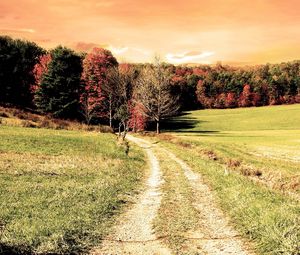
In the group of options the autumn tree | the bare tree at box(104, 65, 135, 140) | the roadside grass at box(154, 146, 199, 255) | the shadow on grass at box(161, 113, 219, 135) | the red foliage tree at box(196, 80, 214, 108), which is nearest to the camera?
the roadside grass at box(154, 146, 199, 255)

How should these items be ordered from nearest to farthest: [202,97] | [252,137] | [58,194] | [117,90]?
[58,194] < [252,137] < [117,90] < [202,97]

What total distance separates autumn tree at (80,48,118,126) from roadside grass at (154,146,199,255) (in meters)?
53.0

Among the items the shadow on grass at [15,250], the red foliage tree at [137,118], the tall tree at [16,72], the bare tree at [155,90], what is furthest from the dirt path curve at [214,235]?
the tall tree at [16,72]

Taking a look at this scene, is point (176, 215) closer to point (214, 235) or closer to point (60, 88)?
point (214, 235)

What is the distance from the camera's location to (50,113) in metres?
69.4

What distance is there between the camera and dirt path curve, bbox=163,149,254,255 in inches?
394

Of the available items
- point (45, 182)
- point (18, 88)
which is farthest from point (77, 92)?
point (45, 182)

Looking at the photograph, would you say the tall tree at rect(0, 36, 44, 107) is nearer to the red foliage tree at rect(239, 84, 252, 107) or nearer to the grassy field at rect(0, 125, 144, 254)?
the grassy field at rect(0, 125, 144, 254)

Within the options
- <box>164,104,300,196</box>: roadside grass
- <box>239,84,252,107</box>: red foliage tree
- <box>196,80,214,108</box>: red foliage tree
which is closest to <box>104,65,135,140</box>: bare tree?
<box>164,104,300,196</box>: roadside grass

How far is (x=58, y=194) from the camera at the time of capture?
52.0 feet

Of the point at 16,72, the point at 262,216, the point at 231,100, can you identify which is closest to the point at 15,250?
the point at 262,216

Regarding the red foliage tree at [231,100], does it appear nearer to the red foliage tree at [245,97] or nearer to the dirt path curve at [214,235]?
the red foliage tree at [245,97]

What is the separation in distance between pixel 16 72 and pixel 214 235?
249 ft

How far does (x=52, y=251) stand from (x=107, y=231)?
7.76 feet
